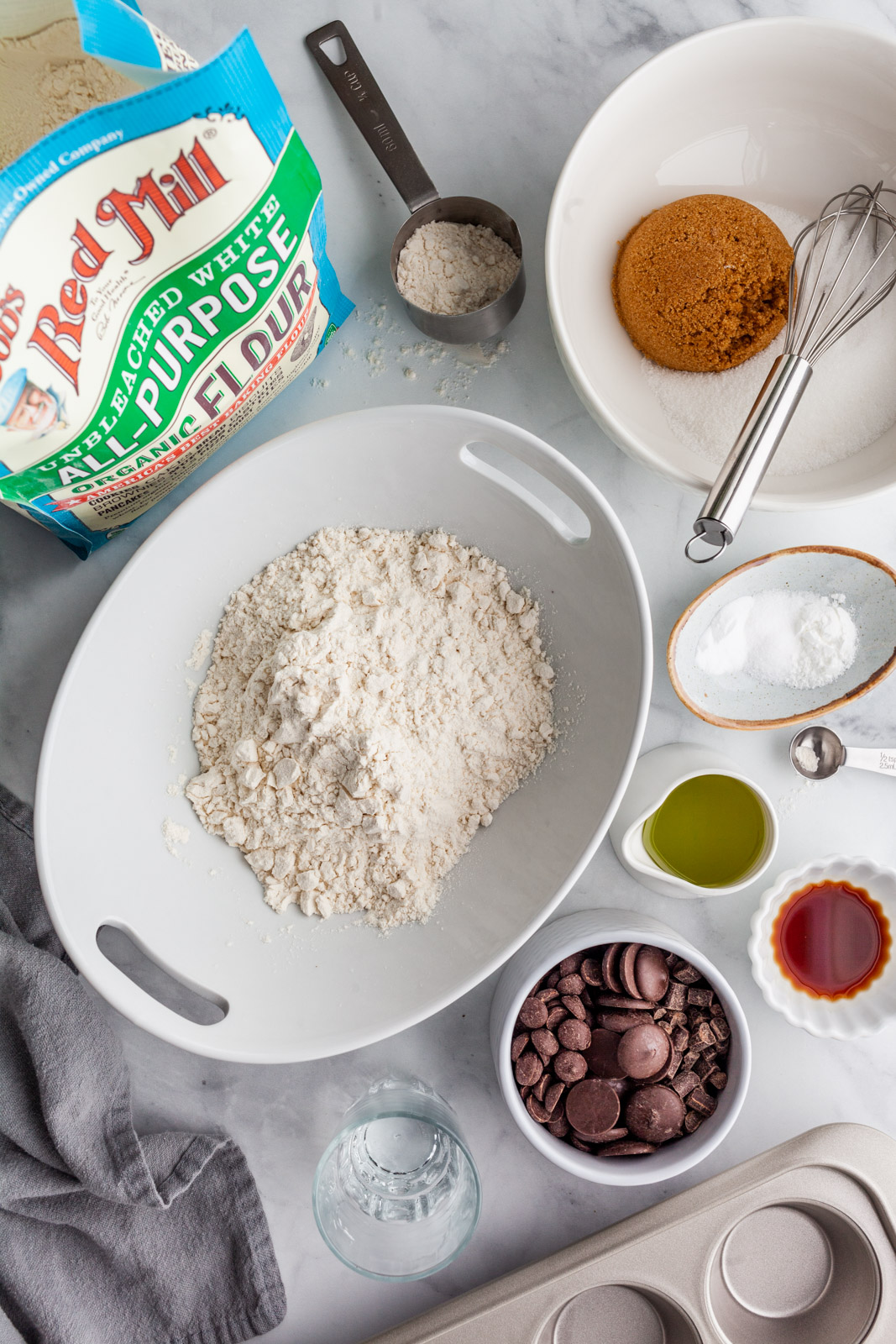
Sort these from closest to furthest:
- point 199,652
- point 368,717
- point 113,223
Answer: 1. point 113,223
2. point 368,717
3. point 199,652

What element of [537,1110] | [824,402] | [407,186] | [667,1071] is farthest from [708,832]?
[407,186]

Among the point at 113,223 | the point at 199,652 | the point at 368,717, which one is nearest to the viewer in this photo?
the point at 113,223

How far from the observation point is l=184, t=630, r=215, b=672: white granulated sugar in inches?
40.2

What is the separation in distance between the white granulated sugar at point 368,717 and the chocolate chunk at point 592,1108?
0.89 ft

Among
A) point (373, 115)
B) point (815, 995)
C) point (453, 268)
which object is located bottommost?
point (815, 995)

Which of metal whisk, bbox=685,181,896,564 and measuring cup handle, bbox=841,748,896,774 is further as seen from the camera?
measuring cup handle, bbox=841,748,896,774

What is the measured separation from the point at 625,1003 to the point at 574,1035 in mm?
69

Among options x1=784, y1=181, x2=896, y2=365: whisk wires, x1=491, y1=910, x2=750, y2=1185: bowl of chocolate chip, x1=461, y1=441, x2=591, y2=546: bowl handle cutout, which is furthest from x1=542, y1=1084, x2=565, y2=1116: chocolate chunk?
x1=784, y1=181, x2=896, y2=365: whisk wires

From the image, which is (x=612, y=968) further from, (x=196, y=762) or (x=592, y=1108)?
(x=196, y=762)

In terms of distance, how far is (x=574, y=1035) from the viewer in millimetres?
1001

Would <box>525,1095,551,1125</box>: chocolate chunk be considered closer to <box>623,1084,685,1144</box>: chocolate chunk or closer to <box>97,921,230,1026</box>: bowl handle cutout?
<box>623,1084,685,1144</box>: chocolate chunk

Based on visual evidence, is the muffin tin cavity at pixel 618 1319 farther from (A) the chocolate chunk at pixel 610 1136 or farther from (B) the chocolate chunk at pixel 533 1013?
(B) the chocolate chunk at pixel 533 1013

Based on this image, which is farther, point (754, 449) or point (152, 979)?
point (152, 979)

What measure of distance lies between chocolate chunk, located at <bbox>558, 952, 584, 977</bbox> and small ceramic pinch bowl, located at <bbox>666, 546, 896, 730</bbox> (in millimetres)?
320
